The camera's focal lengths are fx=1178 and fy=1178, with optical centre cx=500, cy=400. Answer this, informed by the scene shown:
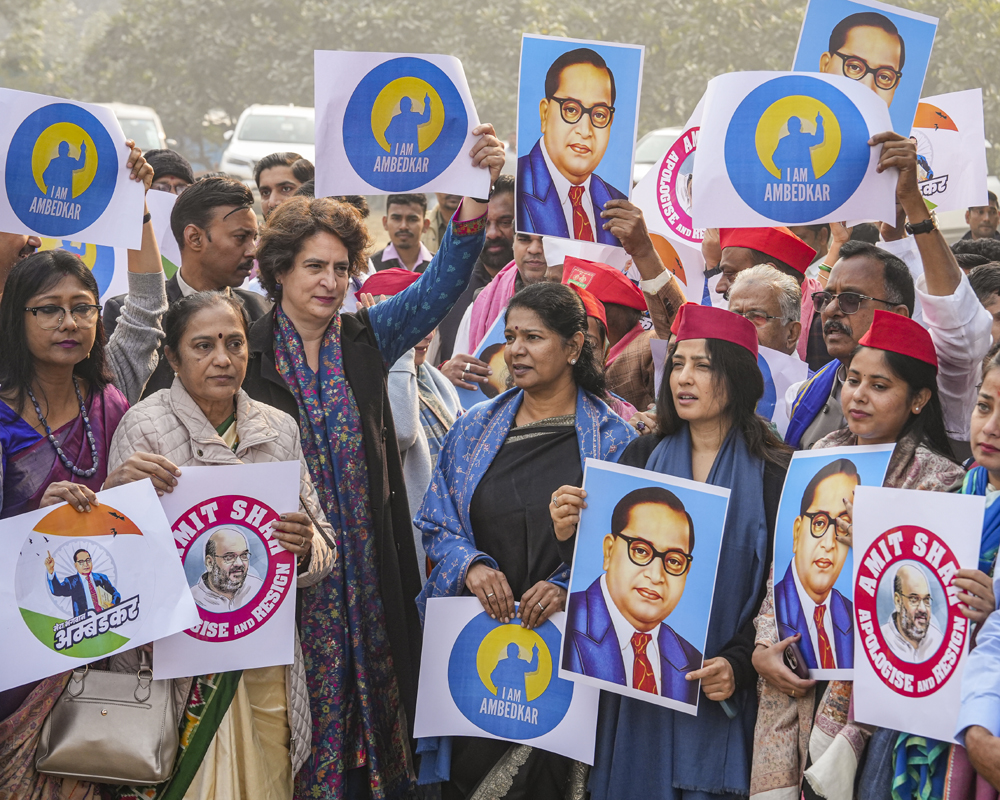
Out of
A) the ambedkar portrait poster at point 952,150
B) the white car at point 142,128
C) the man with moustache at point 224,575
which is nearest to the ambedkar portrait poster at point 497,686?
the man with moustache at point 224,575

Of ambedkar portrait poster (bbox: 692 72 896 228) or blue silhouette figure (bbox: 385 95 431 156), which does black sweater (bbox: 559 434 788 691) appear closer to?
ambedkar portrait poster (bbox: 692 72 896 228)

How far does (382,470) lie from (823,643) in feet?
5.49

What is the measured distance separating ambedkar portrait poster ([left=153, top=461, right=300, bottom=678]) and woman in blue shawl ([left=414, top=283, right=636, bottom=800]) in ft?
1.98

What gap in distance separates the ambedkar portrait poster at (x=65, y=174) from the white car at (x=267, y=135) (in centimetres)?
1568

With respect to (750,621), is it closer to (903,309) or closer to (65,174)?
(903,309)

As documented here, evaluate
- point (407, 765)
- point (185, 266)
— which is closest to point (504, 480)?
point (407, 765)

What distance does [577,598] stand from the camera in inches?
147

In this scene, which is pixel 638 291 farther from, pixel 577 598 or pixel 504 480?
pixel 577 598

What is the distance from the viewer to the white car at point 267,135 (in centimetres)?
1988

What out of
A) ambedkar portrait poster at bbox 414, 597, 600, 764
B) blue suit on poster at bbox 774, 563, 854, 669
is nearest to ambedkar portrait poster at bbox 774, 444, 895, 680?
blue suit on poster at bbox 774, 563, 854, 669

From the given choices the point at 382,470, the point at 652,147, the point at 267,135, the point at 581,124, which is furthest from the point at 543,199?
the point at 267,135

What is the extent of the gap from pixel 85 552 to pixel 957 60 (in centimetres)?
2053

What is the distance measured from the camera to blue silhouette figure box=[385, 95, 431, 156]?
421cm

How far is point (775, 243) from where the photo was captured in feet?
17.7
